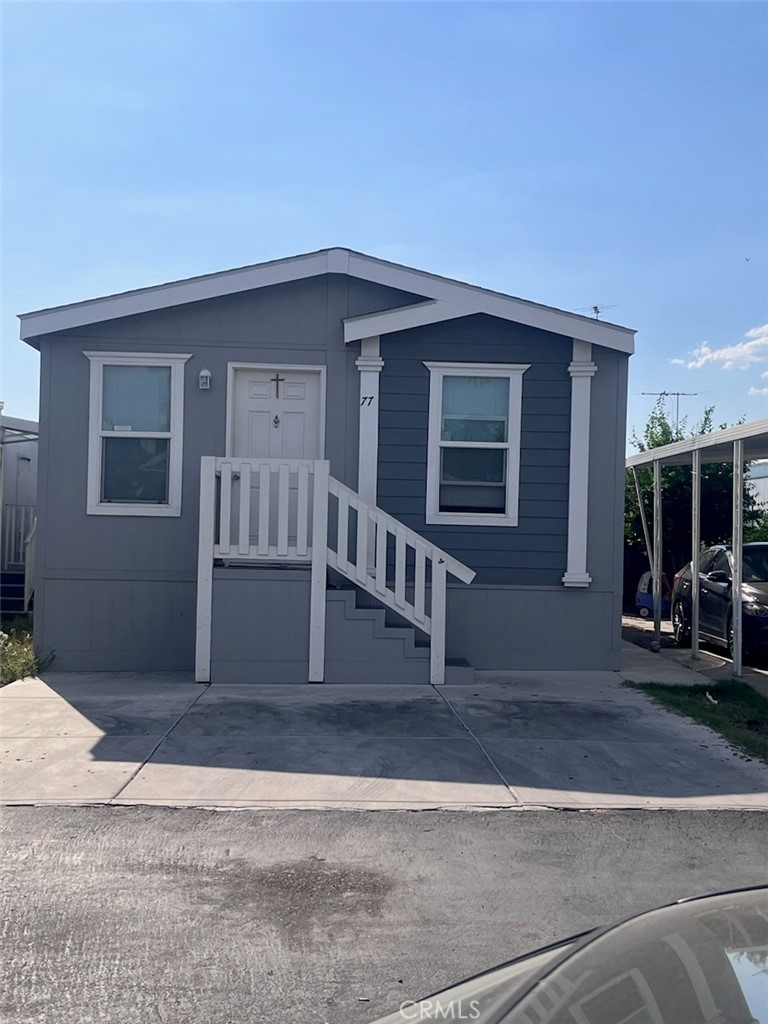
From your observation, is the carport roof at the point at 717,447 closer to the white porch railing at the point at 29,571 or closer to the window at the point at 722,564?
the window at the point at 722,564

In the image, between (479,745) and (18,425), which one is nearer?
(479,745)

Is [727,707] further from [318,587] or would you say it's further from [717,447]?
[717,447]

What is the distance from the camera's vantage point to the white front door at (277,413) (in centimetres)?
1031

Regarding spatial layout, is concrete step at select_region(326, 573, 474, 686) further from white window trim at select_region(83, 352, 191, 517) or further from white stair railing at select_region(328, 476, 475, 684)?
white window trim at select_region(83, 352, 191, 517)

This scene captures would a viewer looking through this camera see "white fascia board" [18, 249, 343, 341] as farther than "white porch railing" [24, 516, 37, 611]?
No

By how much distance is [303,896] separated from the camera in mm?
4371

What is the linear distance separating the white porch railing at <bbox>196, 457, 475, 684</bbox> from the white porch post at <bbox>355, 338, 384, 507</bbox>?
80cm

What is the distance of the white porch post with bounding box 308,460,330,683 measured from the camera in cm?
913

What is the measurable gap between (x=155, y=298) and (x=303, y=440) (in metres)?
2.10

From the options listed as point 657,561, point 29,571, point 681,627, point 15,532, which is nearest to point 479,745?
point 681,627

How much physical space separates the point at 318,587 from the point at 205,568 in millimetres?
1070

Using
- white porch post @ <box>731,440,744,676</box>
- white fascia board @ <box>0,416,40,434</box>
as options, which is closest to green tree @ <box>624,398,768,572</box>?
white porch post @ <box>731,440,744,676</box>

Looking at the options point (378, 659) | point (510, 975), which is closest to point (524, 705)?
point (378, 659)

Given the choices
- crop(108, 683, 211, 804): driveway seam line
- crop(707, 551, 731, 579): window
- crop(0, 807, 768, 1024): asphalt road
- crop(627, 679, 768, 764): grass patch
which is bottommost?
crop(0, 807, 768, 1024): asphalt road
